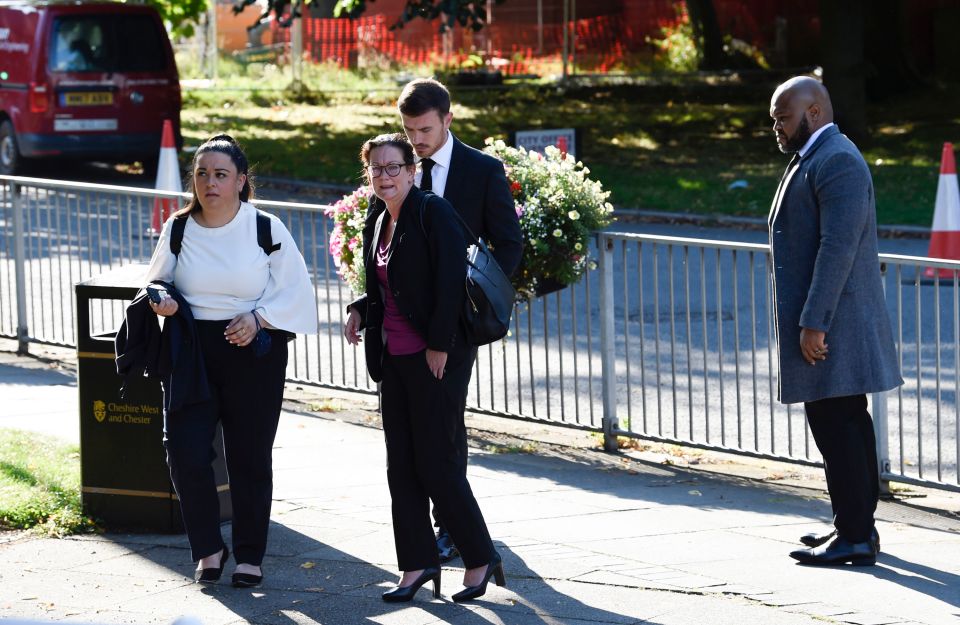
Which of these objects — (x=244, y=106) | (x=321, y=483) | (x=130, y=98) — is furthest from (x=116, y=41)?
(x=321, y=483)

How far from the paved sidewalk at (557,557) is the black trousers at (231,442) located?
0.22 m

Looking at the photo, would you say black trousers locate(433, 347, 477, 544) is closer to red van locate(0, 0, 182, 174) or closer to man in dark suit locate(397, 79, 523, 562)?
man in dark suit locate(397, 79, 523, 562)

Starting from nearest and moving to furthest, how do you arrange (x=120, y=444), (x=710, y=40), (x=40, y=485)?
1. (x=120, y=444)
2. (x=40, y=485)
3. (x=710, y=40)

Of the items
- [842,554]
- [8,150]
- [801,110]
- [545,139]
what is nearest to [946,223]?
[545,139]

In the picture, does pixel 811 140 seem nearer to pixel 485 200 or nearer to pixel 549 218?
pixel 485 200

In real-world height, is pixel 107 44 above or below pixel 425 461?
above

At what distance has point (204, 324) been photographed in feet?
18.3

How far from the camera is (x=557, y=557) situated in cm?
584

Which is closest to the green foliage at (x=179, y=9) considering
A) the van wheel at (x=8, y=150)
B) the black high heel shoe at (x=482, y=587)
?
the van wheel at (x=8, y=150)

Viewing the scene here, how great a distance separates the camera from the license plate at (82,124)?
19.1m

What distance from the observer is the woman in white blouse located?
555 centimetres

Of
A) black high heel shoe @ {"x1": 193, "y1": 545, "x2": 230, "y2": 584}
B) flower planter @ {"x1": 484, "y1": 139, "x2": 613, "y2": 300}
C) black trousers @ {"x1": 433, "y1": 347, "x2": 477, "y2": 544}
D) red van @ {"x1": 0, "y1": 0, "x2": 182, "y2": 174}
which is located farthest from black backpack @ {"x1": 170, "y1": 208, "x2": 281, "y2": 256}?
red van @ {"x1": 0, "y1": 0, "x2": 182, "y2": 174}

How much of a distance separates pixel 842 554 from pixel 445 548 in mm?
1531

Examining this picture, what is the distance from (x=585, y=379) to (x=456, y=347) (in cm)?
389
